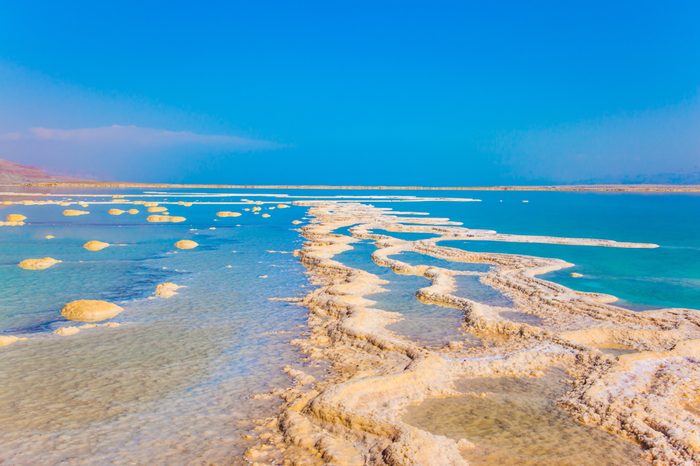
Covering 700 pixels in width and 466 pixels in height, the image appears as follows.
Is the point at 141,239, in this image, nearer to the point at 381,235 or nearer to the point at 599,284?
the point at 381,235

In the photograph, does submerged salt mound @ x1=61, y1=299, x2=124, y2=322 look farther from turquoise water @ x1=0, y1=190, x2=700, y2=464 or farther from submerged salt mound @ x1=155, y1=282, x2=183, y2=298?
submerged salt mound @ x1=155, y1=282, x2=183, y2=298

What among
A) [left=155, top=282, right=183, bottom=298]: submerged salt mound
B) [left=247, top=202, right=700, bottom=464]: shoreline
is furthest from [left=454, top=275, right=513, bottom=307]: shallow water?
[left=155, top=282, right=183, bottom=298]: submerged salt mound

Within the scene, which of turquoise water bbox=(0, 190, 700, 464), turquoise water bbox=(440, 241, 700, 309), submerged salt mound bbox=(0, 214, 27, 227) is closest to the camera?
turquoise water bbox=(0, 190, 700, 464)

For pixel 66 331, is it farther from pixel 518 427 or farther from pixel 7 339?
pixel 518 427

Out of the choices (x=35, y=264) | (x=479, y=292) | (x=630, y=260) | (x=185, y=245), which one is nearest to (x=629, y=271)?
(x=630, y=260)

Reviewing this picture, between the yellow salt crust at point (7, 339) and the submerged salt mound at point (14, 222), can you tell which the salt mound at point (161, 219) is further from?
the yellow salt crust at point (7, 339)

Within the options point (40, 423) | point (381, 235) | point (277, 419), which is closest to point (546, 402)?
point (277, 419)
